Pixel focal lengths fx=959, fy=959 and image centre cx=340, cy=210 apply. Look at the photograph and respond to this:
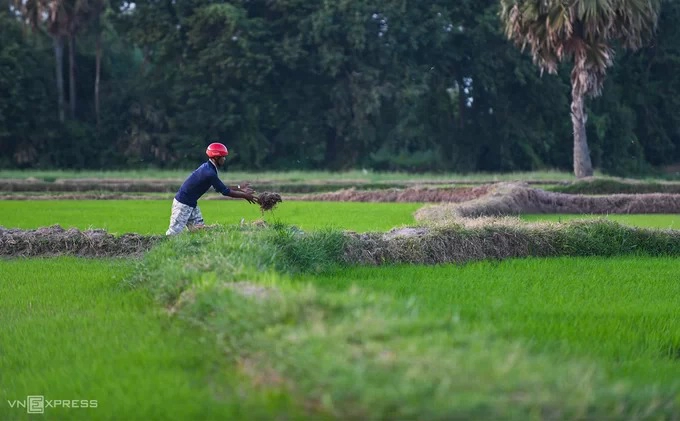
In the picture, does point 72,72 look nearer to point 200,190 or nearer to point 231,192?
point 200,190

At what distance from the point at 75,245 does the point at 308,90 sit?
29155 mm

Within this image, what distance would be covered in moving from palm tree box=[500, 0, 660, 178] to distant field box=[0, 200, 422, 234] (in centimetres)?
1017

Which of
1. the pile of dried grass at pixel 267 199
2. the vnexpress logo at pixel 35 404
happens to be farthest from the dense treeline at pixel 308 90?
the vnexpress logo at pixel 35 404

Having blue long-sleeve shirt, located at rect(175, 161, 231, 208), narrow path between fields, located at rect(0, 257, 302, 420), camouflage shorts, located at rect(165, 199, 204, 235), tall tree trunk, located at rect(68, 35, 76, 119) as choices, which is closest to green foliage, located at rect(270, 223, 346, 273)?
blue long-sleeve shirt, located at rect(175, 161, 231, 208)

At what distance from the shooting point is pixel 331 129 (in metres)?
40.5

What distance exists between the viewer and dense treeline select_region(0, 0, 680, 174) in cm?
3688

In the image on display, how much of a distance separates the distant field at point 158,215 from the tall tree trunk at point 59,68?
17.3 m

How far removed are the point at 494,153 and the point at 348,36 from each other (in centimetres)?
891

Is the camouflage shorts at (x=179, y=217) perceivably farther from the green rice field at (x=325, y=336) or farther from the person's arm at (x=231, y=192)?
the green rice field at (x=325, y=336)

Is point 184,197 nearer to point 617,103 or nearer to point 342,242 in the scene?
point 342,242

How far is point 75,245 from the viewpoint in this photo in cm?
1020

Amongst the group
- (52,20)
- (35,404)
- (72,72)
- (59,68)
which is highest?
(52,20)

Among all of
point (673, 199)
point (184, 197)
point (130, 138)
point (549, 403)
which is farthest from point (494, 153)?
point (549, 403)

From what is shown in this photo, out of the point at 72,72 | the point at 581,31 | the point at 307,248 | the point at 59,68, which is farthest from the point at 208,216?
the point at 72,72
